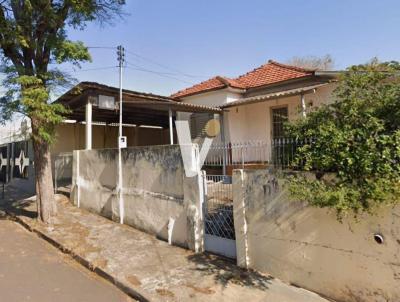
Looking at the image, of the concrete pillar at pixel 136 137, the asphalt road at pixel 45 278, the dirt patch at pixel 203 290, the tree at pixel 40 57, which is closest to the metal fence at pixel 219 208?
the dirt patch at pixel 203 290

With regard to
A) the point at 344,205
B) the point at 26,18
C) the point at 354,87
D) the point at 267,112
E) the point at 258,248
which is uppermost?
the point at 26,18

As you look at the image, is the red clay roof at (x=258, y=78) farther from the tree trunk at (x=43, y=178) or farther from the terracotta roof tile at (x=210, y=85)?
the tree trunk at (x=43, y=178)

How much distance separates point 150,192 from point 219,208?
208 cm

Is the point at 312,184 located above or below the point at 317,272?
above

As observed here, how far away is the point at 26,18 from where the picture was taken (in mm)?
7789

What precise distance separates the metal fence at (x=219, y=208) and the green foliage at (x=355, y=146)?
5.28ft

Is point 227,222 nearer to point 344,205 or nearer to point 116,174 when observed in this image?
point 344,205

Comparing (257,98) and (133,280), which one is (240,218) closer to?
(133,280)

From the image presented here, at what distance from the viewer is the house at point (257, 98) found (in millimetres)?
10812

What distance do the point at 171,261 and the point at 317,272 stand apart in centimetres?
254

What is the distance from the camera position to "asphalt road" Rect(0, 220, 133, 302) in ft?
14.8

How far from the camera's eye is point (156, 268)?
5.44 meters

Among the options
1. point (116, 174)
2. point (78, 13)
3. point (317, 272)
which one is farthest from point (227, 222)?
point (78, 13)

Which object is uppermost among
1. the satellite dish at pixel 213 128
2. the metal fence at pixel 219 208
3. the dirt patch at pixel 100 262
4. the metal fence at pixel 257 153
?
the satellite dish at pixel 213 128
